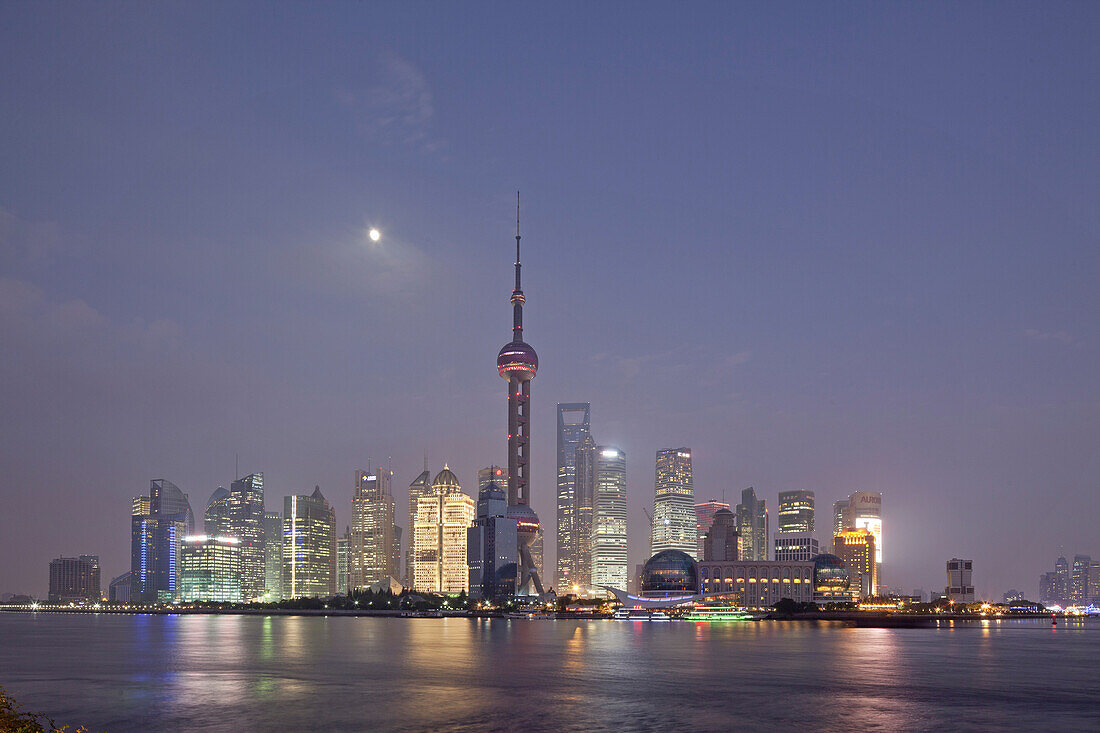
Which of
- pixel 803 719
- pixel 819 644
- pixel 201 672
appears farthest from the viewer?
pixel 819 644

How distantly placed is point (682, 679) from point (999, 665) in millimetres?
53803

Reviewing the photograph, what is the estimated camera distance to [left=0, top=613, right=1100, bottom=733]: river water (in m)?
71.1

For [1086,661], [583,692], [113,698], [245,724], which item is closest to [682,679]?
[583,692]

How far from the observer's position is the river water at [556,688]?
71062 mm

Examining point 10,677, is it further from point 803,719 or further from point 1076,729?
point 1076,729

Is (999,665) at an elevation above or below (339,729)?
below

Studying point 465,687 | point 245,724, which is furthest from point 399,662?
point 245,724

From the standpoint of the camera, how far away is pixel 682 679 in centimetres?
10100

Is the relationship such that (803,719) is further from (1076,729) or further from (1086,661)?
(1086,661)

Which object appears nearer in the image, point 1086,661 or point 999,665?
point 999,665

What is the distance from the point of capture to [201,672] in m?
111

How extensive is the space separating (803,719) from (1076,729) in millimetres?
19427

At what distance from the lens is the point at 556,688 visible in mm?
91938

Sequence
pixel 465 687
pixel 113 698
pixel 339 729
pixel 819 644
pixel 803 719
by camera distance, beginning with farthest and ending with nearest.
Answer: pixel 819 644 → pixel 465 687 → pixel 113 698 → pixel 803 719 → pixel 339 729
